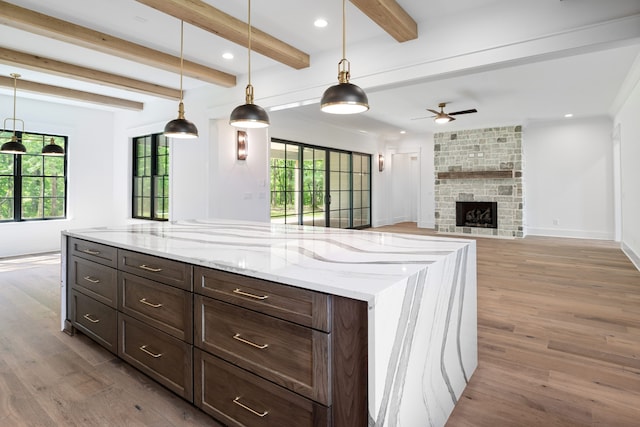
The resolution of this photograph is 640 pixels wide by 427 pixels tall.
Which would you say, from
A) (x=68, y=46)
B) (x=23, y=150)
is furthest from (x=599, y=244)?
(x=23, y=150)

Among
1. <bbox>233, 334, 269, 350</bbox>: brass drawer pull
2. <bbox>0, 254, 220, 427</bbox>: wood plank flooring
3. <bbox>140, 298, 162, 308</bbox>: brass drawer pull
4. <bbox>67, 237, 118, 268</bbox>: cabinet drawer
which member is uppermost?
<bbox>67, 237, 118, 268</bbox>: cabinet drawer

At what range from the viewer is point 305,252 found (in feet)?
6.23

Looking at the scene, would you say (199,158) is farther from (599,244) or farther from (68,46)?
(599,244)

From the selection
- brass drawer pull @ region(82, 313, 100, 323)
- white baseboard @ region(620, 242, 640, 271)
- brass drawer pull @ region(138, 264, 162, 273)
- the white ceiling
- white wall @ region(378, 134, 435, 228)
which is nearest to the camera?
brass drawer pull @ region(138, 264, 162, 273)

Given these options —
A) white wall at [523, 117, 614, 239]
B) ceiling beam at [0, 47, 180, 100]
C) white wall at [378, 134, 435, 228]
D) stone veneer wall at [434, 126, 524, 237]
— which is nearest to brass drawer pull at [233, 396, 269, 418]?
ceiling beam at [0, 47, 180, 100]

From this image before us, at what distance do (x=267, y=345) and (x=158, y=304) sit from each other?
865mm

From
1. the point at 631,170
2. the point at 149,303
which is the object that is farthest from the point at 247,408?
the point at 631,170

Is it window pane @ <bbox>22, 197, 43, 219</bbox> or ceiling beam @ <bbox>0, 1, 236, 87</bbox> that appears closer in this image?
ceiling beam @ <bbox>0, 1, 236, 87</bbox>

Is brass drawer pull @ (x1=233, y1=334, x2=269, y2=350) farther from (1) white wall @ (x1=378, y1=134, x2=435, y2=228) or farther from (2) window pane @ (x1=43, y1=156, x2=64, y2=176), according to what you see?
(1) white wall @ (x1=378, y1=134, x2=435, y2=228)

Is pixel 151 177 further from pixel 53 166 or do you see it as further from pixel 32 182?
pixel 32 182

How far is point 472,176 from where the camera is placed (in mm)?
8625

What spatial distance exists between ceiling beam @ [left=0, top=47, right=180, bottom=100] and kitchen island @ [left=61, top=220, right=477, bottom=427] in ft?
11.7

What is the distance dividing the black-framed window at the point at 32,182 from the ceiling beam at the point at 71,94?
38.7 inches

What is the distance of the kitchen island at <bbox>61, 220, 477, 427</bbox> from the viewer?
1.27 meters
